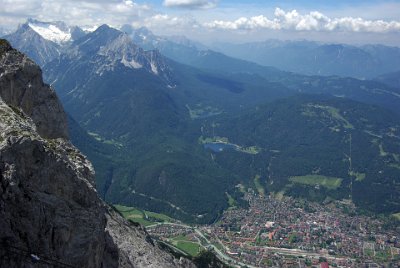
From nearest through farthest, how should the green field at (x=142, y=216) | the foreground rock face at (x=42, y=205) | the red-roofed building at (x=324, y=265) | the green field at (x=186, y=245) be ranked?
the foreground rock face at (x=42, y=205), the red-roofed building at (x=324, y=265), the green field at (x=186, y=245), the green field at (x=142, y=216)

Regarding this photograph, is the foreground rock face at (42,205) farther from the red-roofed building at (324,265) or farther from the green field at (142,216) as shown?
the green field at (142,216)

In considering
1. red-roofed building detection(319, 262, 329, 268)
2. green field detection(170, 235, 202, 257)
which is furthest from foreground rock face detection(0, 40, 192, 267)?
red-roofed building detection(319, 262, 329, 268)

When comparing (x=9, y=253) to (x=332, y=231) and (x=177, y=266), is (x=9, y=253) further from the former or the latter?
(x=332, y=231)

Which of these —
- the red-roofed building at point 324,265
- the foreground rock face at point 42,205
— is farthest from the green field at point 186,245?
the foreground rock face at point 42,205

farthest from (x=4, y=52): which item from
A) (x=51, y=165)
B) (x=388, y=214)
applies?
(x=388, y=214)

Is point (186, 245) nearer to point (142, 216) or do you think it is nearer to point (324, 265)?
point (142, 216)

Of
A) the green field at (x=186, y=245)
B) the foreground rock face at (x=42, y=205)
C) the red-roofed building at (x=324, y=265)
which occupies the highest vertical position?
the foreground rock face at (x=42, y=205)

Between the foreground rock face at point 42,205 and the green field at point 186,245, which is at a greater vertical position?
the foreground rock face at point 42,205

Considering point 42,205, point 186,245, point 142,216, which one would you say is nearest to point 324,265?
point 186,245

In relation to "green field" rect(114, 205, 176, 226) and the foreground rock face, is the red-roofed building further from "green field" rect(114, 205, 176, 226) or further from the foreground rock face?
the foreground rock face
